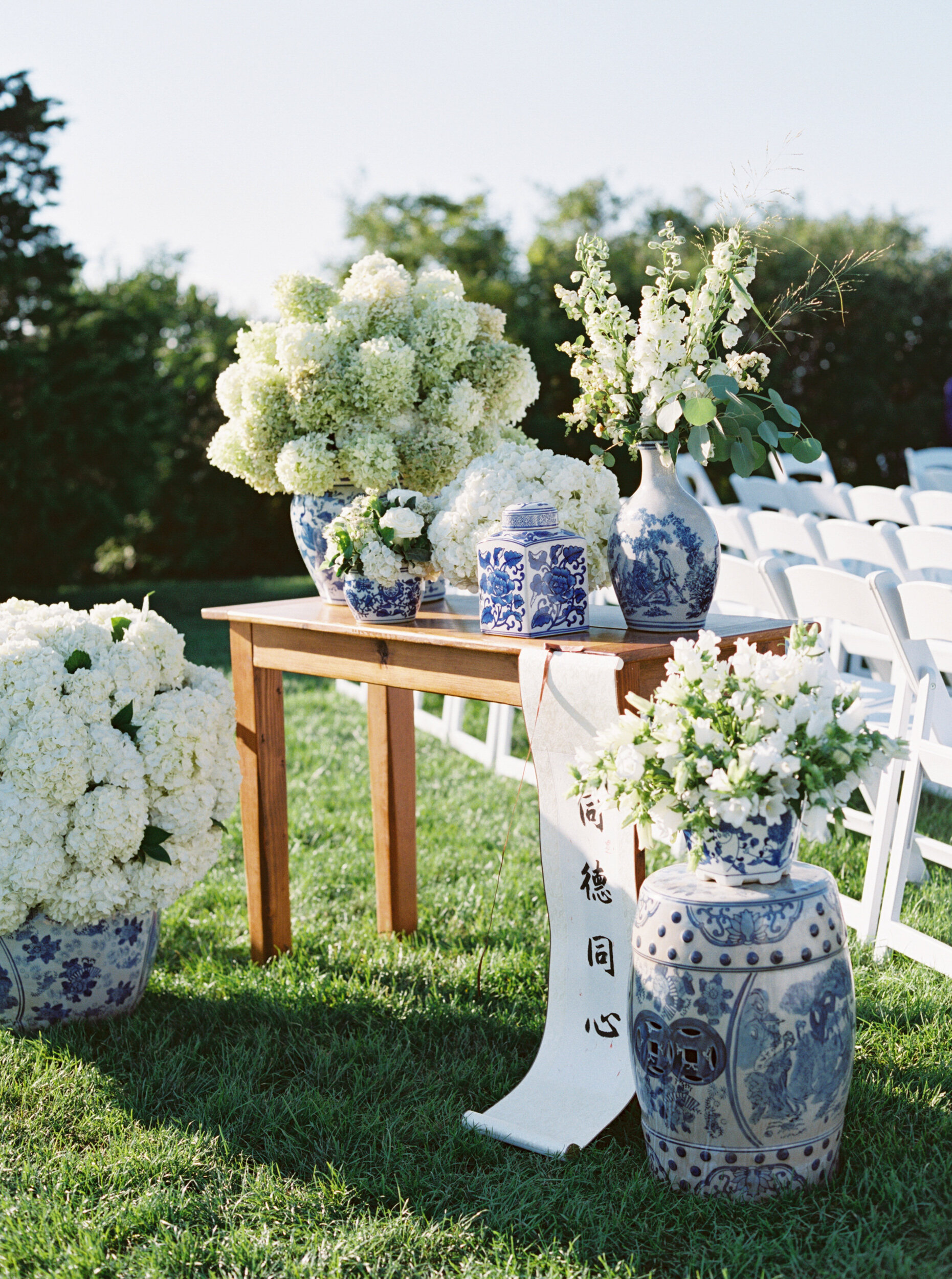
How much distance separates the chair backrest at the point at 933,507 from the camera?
464 cm

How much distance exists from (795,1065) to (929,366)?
38.1 feet

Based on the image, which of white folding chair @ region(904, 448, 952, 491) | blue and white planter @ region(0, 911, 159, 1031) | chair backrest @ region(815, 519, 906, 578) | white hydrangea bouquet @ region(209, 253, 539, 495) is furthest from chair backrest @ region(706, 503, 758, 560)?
white folding chair @ region(904, 448, 952, 491)

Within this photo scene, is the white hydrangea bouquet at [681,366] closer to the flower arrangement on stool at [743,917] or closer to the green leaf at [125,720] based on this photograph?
the flower arrangement on stool at [743,917]

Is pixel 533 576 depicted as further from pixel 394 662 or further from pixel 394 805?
pixel 394 805

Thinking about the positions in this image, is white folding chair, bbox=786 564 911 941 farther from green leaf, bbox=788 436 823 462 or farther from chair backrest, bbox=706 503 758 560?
chair backrest, bbox=706 503 758 560

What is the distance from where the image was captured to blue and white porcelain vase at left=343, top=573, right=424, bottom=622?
2.61m

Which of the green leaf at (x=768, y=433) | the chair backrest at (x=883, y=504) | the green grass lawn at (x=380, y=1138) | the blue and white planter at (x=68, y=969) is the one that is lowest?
the green grass lawn at (x=380, y=1138)

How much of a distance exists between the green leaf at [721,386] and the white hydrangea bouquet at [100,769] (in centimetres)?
134

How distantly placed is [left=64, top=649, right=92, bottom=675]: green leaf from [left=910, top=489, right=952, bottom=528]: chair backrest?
3.36 m

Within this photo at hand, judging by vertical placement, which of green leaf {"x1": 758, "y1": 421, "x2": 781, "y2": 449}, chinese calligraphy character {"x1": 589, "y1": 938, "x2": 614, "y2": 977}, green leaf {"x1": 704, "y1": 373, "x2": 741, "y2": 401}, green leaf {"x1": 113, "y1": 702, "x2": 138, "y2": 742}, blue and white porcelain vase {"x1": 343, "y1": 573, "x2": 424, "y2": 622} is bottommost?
chinese calligraphy character {"x1": 589, "y1": 938, "x2": 614, "y2": 977}

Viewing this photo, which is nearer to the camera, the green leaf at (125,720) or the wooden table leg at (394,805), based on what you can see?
the green leaf at (125,720)

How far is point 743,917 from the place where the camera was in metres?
1.88

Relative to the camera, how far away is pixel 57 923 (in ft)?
8.74

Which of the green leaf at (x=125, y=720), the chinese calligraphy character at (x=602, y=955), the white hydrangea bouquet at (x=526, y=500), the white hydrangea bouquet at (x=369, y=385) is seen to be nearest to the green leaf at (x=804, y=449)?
the white hydrangea bouquet at (x=526, y=500)
